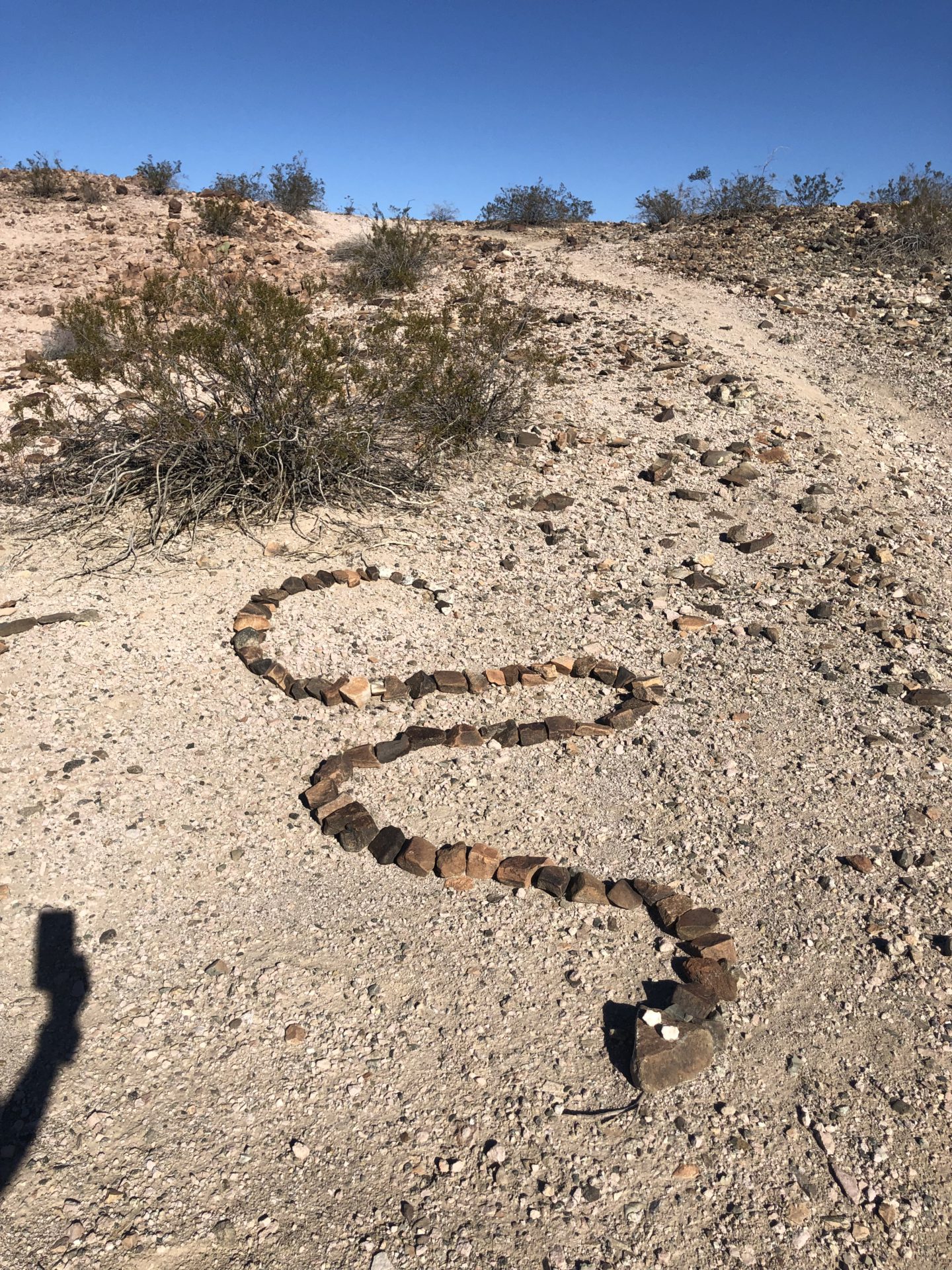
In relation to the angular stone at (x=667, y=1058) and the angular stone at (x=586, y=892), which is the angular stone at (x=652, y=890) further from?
the angular stone at (x=667, y=1058)

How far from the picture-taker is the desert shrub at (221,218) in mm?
15648

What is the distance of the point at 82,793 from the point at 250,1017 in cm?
157

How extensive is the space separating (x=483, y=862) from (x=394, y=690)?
1.49 m

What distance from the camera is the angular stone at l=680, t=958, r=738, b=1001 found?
329cm

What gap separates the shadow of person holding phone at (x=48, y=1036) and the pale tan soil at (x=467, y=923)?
0.19ft

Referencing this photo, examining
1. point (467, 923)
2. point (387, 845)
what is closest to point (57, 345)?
point (387, 845)

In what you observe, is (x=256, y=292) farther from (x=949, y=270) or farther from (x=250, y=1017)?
(x=949, y=270)

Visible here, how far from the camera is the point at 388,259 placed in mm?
13977

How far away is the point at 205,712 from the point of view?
479 cm

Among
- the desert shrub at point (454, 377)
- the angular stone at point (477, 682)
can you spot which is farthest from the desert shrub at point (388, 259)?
the angular stone at point (477, 682)

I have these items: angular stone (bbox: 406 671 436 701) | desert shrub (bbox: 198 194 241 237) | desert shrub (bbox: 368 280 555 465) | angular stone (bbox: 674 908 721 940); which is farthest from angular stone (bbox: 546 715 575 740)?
desert shrub (bbox: 198 194 241 237)

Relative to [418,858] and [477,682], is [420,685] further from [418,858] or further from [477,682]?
[418,858]

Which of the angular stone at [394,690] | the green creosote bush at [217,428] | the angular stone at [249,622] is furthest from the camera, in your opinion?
the green creosote bush at [217,428]

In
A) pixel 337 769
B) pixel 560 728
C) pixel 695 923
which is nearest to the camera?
pixel 695 923
